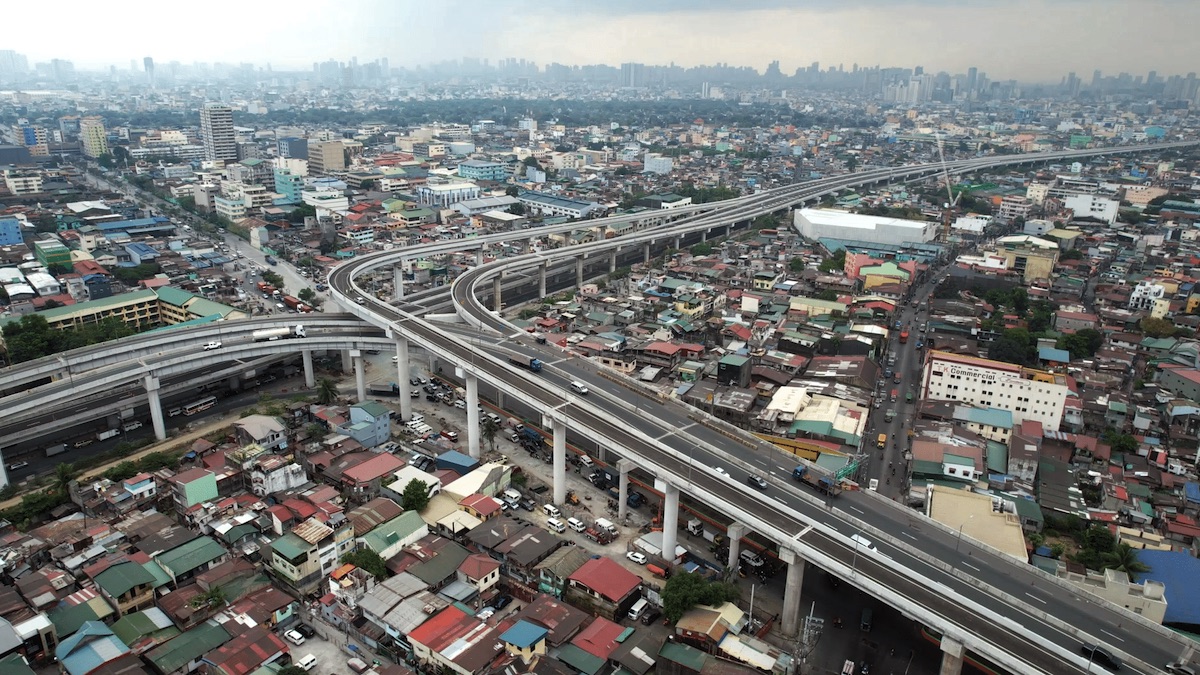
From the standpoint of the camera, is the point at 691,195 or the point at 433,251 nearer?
the point at 433,251

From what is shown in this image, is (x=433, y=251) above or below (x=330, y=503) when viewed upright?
above

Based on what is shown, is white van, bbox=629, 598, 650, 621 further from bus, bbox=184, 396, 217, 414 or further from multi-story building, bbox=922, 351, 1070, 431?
bus, bbox=184, 396, 217, 414

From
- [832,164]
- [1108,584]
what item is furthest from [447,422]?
[832,164]

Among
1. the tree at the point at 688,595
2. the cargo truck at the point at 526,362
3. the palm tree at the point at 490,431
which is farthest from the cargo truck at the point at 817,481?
the palm tree at the point at 490,431

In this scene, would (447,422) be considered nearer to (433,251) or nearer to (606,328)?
(606,328)

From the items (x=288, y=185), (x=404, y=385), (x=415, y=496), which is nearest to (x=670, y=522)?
(x=415, y=496)

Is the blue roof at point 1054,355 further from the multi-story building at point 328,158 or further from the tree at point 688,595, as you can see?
A: the multi-story building at point 328,158

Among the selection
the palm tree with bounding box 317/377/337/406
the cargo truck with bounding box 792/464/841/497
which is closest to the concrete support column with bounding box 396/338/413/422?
the palm tree with bounding box 317/377/337/406
